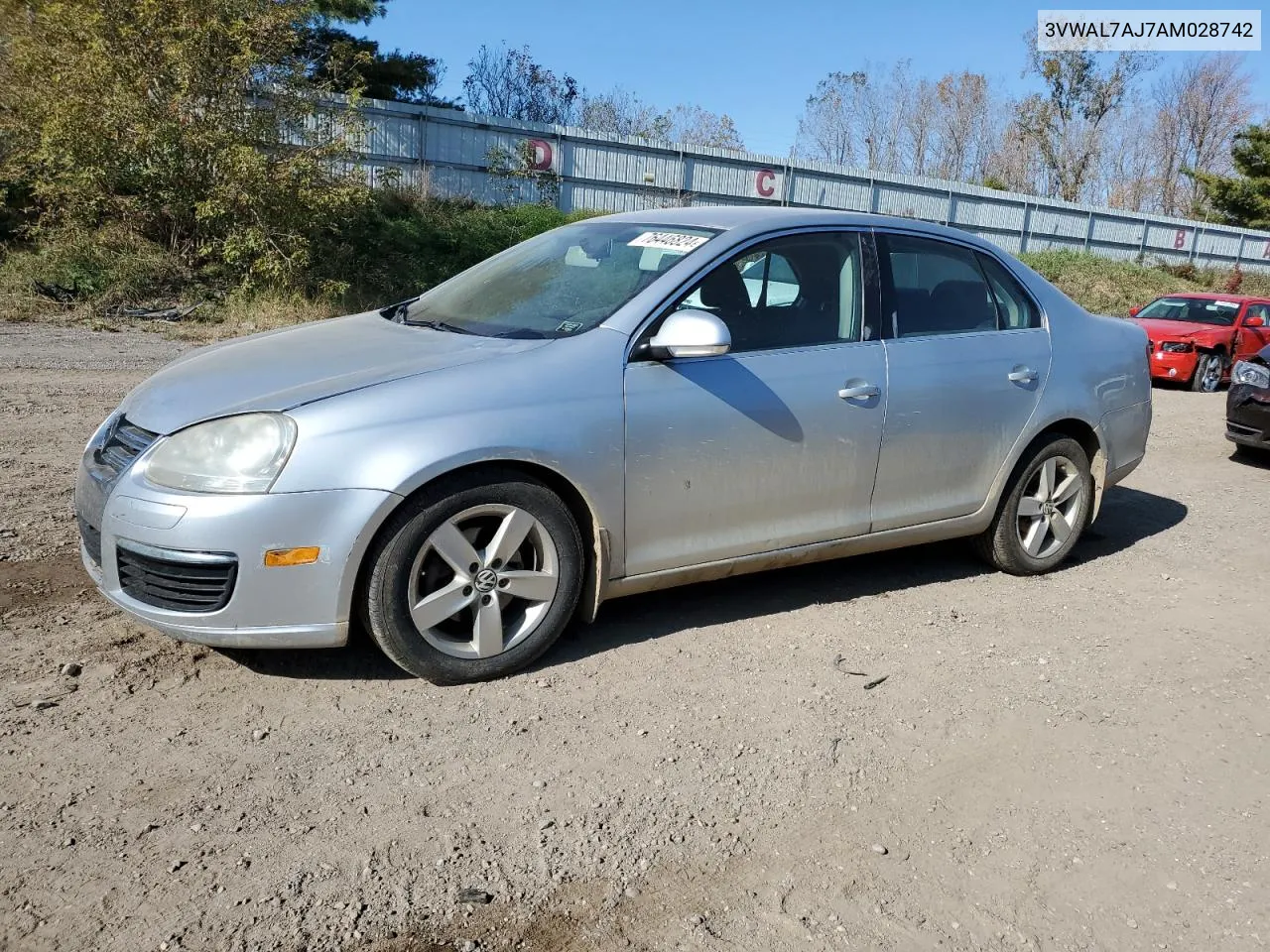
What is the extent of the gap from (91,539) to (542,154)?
71.8 ft

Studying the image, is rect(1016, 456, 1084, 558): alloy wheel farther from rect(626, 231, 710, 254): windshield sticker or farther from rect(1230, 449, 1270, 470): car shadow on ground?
rect(1230, 449, 1270, 470): car shadow on ground

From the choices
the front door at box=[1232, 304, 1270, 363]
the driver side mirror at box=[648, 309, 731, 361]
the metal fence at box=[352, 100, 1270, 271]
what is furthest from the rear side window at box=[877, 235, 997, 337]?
the metal fence at box=[352, 100, 1270, 271]

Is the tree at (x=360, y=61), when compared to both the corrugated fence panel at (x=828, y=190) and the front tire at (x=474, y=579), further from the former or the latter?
the front tire at (x=474, y=579)

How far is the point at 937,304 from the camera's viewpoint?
4902 mm

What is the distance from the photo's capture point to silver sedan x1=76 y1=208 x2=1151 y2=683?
3.42 metres

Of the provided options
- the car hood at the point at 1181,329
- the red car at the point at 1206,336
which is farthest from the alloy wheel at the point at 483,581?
the car hood at the point at 1181,329

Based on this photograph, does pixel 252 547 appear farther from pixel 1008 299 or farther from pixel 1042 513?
pixel 1042 513

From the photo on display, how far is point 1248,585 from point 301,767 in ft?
15.7

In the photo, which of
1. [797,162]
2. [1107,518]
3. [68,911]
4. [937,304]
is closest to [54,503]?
[68,911]

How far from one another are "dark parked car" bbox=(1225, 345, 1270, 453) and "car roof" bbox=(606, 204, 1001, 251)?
17.0 ft

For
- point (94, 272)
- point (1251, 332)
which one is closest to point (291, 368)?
point (94, 272)

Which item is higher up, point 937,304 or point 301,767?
point 937,304

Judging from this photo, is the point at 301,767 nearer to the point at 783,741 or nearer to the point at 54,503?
the point at 783,741

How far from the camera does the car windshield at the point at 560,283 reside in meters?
4.17
